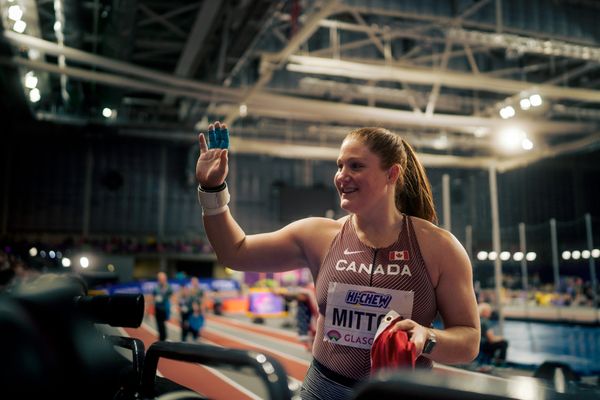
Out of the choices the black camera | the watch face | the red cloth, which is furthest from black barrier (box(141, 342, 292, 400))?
the watch face

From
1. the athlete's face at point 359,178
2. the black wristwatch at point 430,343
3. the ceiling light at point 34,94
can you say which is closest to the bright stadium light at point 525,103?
the ceiling light at point 34,94

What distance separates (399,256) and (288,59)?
35.2ft

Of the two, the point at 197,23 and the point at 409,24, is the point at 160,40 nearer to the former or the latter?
the point at 197,23

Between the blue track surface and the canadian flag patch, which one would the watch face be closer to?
the canadian flag patch

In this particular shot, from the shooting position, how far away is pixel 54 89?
1756cm

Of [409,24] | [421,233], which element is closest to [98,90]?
[409,24]

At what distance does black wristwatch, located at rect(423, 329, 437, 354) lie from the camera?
1.47 metres

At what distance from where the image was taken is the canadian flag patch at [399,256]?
5.70ft

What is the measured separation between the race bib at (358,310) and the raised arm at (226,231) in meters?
0.27

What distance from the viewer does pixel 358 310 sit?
1.72 meters

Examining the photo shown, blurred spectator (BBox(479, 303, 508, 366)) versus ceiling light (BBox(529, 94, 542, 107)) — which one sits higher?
ceiling light (BBox(529, 94, 542, 107))

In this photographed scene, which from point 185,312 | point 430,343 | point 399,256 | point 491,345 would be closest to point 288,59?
point 185,312

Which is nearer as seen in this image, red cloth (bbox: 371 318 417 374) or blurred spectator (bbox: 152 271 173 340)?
red cloth (bbox: 371 318 417 374)

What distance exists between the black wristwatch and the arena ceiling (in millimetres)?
7841
